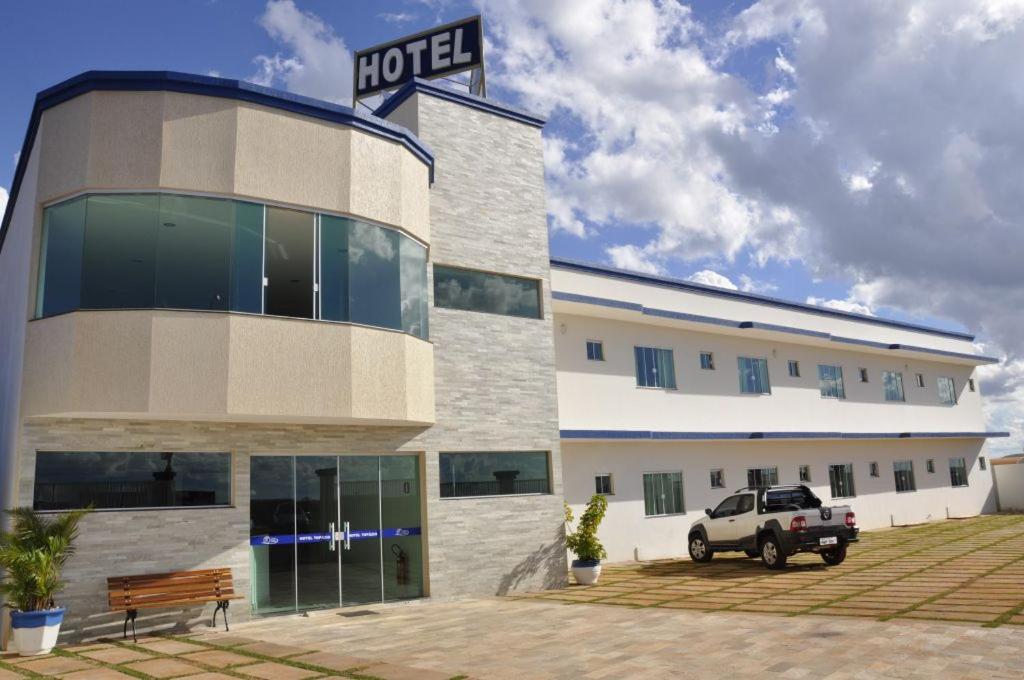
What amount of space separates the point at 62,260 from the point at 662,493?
16.2 m

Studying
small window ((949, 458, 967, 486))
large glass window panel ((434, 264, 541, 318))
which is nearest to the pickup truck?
large glass window panel ((434, 264, 541, 318))

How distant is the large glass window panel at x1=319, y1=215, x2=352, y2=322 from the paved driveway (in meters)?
6.81

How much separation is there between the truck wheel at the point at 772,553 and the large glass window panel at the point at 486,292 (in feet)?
23.2

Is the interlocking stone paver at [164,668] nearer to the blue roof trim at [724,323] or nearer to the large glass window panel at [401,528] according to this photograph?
the large glass window panel at [401,528]

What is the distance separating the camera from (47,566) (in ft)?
36.3

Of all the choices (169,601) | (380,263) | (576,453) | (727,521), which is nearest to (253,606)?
(169,601)

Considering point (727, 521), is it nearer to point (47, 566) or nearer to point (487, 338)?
point (487, 338)

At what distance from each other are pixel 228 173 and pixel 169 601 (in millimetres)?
6658

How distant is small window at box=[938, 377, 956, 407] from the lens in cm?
3503

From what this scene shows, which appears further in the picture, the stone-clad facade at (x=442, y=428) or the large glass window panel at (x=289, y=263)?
the large glass window panel at (x=289, y=263)

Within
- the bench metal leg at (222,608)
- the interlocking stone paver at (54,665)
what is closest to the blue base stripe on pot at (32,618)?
the interlocking stone paver at (54,665)

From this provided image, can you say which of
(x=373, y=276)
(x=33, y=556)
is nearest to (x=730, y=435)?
(x=373, y=276)

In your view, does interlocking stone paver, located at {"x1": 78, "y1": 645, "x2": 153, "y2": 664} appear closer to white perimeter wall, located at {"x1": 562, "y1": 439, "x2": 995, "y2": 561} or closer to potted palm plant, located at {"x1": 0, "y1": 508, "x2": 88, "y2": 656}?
potted palm plant, located at {"x1": 0, "y1": 508, "x2": 88, "y2": 656}

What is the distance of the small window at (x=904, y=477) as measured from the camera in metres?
31.6
